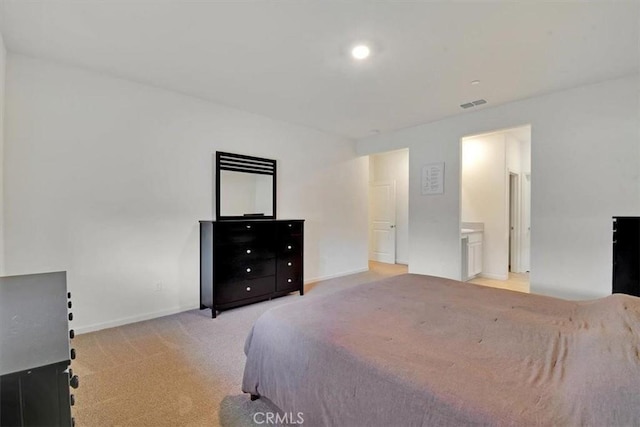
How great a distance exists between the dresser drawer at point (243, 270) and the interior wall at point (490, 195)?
393cm

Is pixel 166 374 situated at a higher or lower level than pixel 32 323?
lower

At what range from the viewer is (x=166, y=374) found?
2.13 meters

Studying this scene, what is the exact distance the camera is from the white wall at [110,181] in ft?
8.48

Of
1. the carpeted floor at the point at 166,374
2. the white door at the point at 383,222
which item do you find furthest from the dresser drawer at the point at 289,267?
the white door at the point at 383,222

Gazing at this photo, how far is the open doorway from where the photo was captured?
5.02 meters

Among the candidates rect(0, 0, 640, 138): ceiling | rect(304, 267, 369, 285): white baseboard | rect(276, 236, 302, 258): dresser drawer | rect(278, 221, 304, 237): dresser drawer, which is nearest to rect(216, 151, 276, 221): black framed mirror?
rect(278, 221, 304, 237): dresser drawer

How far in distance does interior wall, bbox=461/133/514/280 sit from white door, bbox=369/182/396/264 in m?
1.67

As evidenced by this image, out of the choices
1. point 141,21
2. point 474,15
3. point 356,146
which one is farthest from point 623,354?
point 356,146

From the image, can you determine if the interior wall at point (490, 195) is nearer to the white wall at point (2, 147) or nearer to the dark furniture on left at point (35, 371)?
the dark furniture on left at point (35, 371)

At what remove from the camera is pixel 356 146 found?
18.5 feet

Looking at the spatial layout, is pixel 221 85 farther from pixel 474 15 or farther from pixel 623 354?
pixel 623 354

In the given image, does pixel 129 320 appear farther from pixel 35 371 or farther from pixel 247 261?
pixel 35 371

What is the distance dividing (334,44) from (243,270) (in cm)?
261

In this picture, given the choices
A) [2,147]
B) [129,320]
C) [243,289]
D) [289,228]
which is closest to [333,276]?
[289,228]
